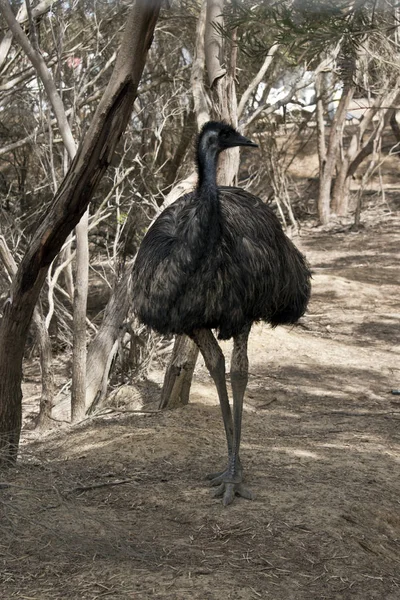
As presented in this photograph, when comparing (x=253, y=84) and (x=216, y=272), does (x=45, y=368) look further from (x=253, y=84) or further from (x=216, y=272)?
(x=216, y=272)

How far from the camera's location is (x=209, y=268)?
185 inches

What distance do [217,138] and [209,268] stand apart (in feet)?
2.61

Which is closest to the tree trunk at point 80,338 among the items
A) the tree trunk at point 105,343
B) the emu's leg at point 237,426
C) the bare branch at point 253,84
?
the tree trunk at point 105,343

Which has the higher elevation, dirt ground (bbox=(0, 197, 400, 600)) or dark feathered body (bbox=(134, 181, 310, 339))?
dark feathered body (bbox=(134, 181, 310, 339))

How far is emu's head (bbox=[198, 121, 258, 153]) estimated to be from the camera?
197 inches

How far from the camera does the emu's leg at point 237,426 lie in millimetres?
4852

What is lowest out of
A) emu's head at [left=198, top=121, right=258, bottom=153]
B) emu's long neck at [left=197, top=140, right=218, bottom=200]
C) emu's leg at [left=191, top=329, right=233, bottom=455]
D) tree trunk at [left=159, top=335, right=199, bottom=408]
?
tree trunk at [left=159, top=335, right=199, bottom=408]

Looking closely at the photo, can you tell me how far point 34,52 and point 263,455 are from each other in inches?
141

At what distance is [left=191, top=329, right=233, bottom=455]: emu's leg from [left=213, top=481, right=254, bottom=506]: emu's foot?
23 centimetres

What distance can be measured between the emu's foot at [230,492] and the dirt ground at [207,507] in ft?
0.15

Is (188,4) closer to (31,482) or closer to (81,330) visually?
(81,330)

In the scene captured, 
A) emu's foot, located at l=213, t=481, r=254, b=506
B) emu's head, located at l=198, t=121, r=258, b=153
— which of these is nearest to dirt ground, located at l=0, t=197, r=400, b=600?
emu's foot, located at l=213, t=481, r=254, b=506

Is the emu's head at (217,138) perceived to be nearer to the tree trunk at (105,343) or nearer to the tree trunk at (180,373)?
the tree trunk at (180,373)

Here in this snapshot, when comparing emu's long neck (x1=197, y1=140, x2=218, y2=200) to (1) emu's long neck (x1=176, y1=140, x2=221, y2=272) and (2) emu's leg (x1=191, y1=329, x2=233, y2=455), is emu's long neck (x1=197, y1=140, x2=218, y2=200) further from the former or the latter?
(2) emu's leg (x1=191, y1=329, x2=233, y2=455)
